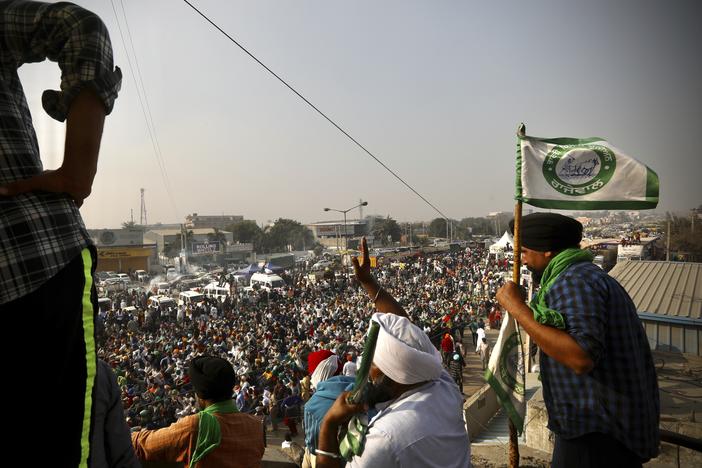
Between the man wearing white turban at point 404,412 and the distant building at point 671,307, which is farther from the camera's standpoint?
the distant building at point 671,307

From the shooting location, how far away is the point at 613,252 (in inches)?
1380

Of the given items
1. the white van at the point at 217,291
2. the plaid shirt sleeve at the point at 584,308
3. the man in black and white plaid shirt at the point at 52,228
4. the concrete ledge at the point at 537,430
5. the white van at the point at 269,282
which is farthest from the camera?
the white van at the point at 269,282

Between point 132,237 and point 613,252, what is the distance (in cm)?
4664

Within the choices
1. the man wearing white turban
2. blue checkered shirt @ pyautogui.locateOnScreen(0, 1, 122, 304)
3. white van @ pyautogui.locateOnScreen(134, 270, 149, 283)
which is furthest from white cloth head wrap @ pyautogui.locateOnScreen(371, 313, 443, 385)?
white van @ pyautogui.locateOnScreen(134, 270, 149, 283)

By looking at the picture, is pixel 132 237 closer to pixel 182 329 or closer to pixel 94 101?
pixel 182 329

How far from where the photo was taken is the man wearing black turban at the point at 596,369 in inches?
61.2

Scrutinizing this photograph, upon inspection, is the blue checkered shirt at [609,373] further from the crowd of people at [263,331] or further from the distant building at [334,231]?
the distant building at [334,231]

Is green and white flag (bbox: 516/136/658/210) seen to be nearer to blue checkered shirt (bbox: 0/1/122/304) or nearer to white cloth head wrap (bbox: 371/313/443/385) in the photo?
white cloth head wrap (bbox: 371/313/443/385)

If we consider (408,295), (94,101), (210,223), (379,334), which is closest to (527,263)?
(379,334)

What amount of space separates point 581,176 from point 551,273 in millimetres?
1321

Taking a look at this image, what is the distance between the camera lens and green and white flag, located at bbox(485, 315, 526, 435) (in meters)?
2.46

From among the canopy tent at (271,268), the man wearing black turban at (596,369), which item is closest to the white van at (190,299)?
the canopy tent at (271,268)

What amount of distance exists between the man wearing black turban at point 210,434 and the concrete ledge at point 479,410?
6312mm

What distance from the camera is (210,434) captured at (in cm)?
176
